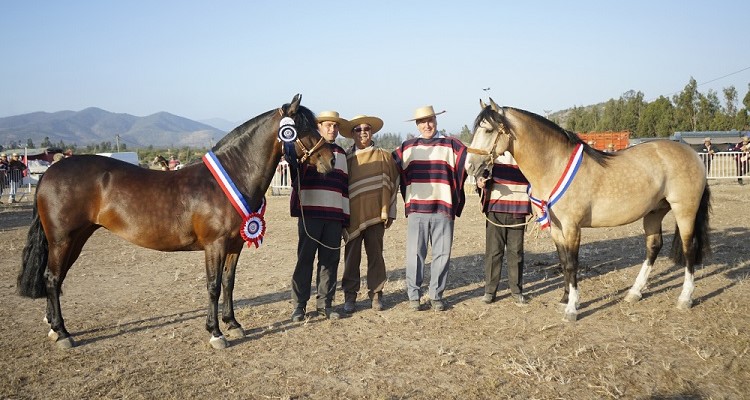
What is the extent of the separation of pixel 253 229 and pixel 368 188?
148 centimetres

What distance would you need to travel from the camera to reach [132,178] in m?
5.07

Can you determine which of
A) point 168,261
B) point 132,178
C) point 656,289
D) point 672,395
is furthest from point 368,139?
point 168,261

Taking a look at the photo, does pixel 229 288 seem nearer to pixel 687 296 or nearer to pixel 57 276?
pixel 57 276

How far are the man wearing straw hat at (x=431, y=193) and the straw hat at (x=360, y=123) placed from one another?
0.40 metres

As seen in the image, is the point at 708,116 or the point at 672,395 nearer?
the point at 672,395

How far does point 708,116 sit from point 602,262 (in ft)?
133

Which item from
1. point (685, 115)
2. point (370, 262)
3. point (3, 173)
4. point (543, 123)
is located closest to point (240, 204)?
point (370, 262)

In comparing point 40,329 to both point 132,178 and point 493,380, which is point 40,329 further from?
point 493,380

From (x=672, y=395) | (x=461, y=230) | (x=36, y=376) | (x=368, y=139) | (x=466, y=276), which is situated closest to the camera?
(x=672, y=395)

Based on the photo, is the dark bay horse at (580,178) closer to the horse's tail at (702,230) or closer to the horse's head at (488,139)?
the horse's head at (488,139)

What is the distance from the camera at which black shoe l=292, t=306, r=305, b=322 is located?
5691 mm

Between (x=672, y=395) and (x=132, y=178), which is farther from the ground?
(x=132, y=178)

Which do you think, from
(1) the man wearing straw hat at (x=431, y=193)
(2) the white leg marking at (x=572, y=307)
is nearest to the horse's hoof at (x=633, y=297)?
(2) the white leg marking at (x=572, y=307)

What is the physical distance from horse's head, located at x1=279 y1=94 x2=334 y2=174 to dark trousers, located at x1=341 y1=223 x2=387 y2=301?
1335mm
